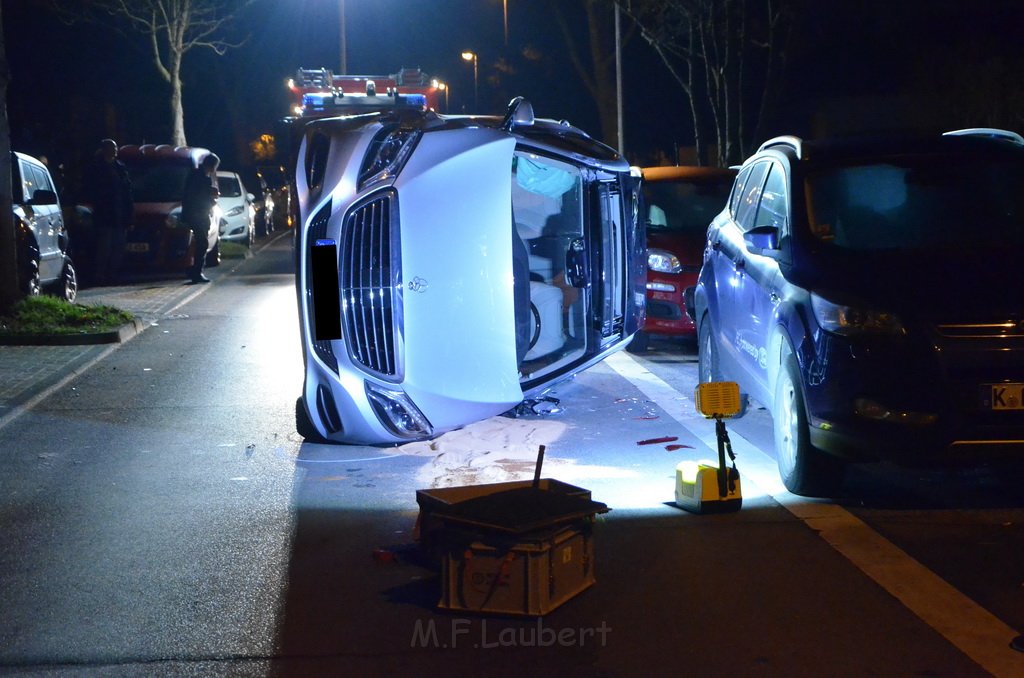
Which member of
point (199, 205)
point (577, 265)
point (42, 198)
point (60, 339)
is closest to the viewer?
point (577, 265)

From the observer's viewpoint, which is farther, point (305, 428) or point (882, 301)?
point (305, 428)

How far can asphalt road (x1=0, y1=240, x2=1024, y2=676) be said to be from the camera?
17.1ft

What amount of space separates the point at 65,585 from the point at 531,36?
4403cm

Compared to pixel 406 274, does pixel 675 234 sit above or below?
above

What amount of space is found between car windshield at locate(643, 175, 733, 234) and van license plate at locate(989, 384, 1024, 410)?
276 inches

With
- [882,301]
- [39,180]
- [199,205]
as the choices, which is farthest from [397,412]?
[199,205]

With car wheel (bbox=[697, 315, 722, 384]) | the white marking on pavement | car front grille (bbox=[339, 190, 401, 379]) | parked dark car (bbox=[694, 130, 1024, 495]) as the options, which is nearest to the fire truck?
car wheel (bbox=[697, 315, 722, 384])

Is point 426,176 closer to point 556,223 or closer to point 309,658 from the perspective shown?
point 556,223

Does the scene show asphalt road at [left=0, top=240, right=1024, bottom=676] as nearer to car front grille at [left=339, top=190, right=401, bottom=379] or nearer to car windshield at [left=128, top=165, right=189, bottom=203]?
car front grille at [left=339, top=190, right=401, bottom=379]

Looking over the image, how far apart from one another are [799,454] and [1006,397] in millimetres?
1137

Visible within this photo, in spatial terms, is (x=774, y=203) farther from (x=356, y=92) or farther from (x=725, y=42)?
(x=725, y=42)

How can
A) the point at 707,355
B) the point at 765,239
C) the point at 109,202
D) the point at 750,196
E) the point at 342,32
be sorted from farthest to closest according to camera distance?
the point at 342,32 < the point at 109,202 < the point at 707,355 < the point at 750,196 < the point at 765,239

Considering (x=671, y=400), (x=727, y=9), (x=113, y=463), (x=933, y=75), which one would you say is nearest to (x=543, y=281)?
(x=671, y=400)

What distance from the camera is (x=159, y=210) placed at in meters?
21.9
